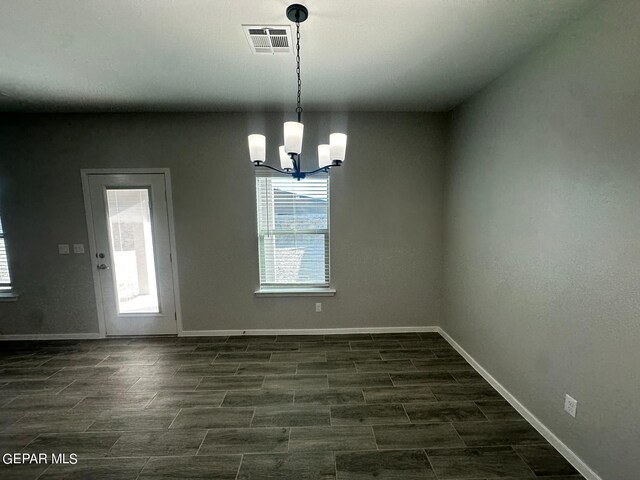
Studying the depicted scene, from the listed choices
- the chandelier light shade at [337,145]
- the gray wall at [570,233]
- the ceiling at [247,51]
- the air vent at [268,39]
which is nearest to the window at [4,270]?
the ceiling at [247,51]

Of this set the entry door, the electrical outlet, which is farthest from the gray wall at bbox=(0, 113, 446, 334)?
the electrical outlet

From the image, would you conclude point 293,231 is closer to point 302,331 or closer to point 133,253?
point 302,331

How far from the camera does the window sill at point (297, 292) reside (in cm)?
339

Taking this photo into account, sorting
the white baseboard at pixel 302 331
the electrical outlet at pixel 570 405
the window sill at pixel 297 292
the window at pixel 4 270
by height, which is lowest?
the white baseboard at pixel 302 331

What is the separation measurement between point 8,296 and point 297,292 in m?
3.54

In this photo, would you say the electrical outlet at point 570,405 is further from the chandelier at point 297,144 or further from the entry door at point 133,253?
the entry door at point 133,253

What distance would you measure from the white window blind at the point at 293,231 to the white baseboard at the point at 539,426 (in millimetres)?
1851

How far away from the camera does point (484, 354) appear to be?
257cm

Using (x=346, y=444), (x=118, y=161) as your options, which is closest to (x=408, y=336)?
(x=346, y=444)

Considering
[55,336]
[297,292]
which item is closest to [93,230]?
[55,336]

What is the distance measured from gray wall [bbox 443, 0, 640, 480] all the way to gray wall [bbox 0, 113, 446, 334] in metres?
0.88

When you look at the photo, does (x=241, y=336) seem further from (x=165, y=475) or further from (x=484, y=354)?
(x=484, y=354)

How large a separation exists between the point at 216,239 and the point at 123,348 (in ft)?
5.46

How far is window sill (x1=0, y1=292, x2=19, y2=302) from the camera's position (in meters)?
3.31
